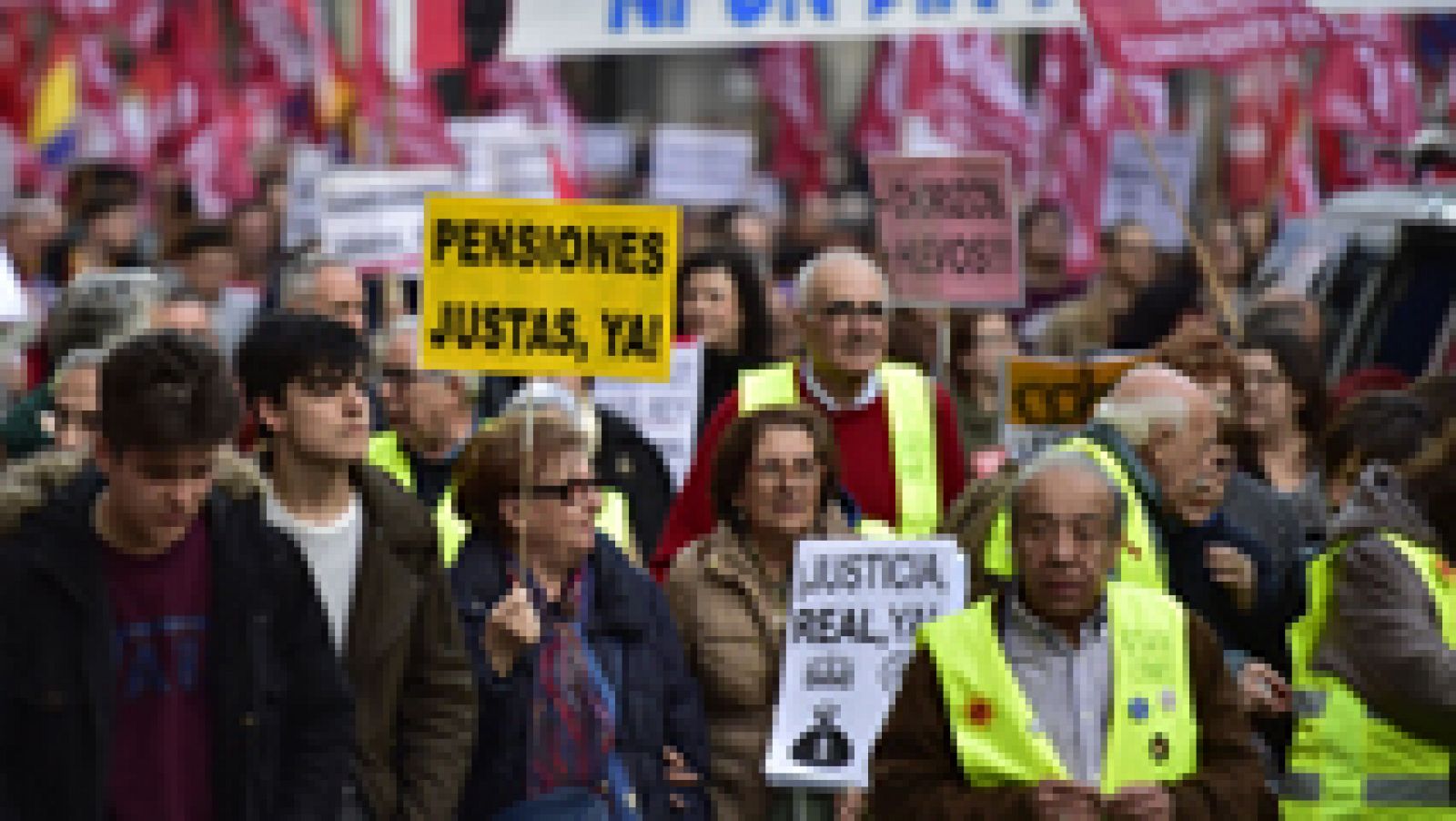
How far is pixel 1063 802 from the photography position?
19.6 ft

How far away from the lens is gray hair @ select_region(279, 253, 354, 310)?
9297mm

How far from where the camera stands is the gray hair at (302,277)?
30.5 feet

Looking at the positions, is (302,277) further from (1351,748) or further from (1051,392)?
(1351,748)

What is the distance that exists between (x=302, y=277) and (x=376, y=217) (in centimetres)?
345

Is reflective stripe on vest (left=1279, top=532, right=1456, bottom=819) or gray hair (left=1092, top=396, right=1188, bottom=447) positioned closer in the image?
reflective stripe on vest (left=1279, top=532, right=1456, bottom=819)

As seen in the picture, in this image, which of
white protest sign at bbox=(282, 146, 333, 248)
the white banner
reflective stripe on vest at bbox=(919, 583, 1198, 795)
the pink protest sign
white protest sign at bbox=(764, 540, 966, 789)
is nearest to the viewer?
reflective stripe on vest at bbox=(919, 583, 1198, 795)

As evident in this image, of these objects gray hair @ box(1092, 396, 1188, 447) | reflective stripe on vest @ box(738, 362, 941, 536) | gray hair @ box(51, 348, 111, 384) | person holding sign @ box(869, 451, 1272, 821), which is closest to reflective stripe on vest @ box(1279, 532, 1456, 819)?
gray hair @ box(1092, 396, 1188, 447)

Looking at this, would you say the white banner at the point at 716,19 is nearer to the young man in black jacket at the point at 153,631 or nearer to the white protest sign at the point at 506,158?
the white protest sign at the point at 506,158

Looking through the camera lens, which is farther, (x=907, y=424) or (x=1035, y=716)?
(x=907, y=424)

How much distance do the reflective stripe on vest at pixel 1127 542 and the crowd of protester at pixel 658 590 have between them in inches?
0.7

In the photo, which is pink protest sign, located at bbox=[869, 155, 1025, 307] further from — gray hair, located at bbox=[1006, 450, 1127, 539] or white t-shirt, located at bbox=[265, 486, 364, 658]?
white t-shirt, located at bbox=[265, 486, 364, 658]

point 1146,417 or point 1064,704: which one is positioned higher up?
point 1146,417

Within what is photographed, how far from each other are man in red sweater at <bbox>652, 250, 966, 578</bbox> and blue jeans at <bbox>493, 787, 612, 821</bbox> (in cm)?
210

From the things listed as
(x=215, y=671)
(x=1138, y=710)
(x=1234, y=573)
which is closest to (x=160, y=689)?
(x=215, y=671)
